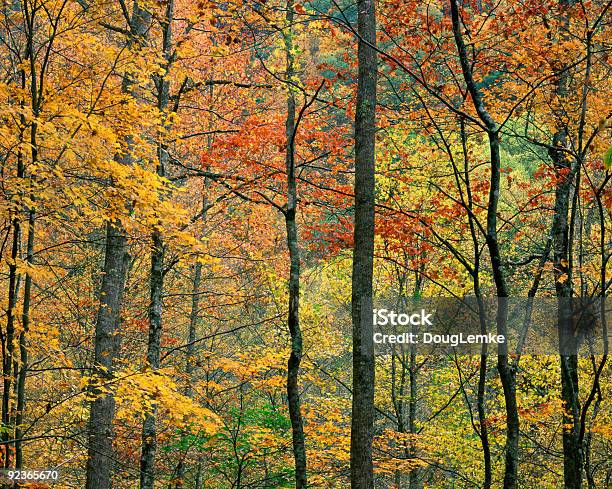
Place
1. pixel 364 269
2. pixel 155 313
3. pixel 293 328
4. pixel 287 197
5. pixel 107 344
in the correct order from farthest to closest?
pixel 287 197, pixel 155 313, pixel 107 344, pixel 293 328, pixel 364 269

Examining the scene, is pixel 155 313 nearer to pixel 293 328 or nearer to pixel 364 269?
pixel 293 328

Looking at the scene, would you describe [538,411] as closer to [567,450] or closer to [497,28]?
[567,450]

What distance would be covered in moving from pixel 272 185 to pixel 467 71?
21.3ft

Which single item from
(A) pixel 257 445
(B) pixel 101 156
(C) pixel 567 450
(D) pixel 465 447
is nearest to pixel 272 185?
(A) pixel 257 445

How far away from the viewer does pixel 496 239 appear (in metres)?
Result: 5.24

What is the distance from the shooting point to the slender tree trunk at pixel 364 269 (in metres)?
6.62

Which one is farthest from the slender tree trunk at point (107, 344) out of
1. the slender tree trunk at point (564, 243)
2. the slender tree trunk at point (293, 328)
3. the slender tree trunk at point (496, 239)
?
the slender tree trunk at point (564, 243)

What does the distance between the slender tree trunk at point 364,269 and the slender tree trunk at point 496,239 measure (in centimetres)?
150

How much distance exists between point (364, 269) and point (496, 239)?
1.96 meters

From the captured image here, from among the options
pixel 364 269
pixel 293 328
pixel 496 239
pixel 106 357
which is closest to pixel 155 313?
pixel 106 357

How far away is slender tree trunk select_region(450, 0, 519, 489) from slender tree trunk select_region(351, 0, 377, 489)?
1504 millimetres

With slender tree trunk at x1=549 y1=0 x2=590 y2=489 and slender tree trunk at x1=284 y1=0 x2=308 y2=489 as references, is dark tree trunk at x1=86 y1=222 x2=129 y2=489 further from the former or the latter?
slender tree trunk at x1=549 y1=0 x2=590 y2=489

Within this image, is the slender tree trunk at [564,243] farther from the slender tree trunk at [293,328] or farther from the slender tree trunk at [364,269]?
the slender tree trunk at [293,328]

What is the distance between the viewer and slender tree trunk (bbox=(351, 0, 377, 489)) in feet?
21.7
